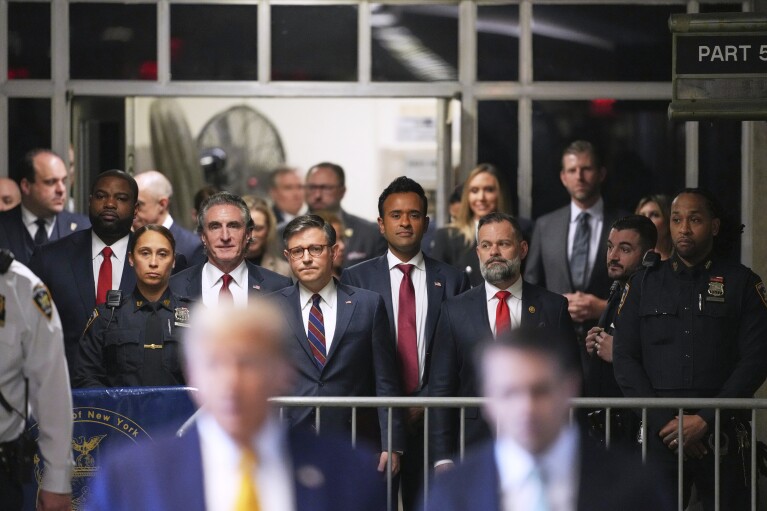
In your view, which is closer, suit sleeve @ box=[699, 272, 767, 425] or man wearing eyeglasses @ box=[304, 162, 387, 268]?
suit sleeve @ box=[699, 272, 767, 425]

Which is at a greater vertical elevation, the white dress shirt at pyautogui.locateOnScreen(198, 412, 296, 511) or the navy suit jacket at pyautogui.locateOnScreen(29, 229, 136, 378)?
the navy suit jacket at pyautogui.locateOnScreen(29, 229, 136, 378)

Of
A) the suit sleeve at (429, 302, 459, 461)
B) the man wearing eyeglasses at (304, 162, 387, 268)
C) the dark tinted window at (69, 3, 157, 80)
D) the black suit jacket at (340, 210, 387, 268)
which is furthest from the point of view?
the dark tinted window at (69, 3, 157, 80)

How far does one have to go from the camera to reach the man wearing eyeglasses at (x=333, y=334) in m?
7.71

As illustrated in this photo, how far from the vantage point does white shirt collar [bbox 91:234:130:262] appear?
28.1 ft

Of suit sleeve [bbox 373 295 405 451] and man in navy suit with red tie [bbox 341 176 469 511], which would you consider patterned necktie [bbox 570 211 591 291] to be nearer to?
man in navy suit with red tie [bbox 341 176 469 511]

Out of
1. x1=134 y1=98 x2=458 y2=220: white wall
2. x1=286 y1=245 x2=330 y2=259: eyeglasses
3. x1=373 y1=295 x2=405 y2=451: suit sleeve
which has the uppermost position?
x1=134 y1=98 x2=458 y2=220: white wall

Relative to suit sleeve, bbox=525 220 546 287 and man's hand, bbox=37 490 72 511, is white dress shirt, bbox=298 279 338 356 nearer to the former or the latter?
man's hand, bbox=37 490 72 511

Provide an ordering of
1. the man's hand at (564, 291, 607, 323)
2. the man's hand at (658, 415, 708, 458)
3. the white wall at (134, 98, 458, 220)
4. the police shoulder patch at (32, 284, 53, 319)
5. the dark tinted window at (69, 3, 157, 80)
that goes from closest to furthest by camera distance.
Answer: the police shoulder patch at (32, 284, 53, 319), the man's hand at (658, 415, 708, 458), the man's hand at (564, 291, 607, 323), the dark tinted window at (69, 3, 157, 80), the white wall at (134, 98, 458, 220)

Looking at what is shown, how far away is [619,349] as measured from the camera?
26.2 ft

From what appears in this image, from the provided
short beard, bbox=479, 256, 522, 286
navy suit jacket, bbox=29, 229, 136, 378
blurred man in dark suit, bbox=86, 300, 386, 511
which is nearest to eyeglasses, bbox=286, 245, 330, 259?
short beard, bbox=479, 256, 522, 286

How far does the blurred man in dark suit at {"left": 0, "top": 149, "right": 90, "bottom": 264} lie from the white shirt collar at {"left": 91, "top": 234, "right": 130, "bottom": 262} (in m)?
1.07

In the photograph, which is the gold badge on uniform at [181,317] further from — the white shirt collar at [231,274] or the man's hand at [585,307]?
the man's hand at [585,307]

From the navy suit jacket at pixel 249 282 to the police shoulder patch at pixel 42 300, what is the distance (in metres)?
2.01

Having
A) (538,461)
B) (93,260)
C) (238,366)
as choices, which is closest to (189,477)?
(238,366)
